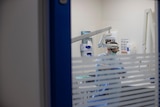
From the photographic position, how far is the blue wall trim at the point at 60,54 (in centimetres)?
116

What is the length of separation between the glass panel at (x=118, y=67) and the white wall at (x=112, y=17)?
1 cm

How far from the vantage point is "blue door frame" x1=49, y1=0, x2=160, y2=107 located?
1.16 m

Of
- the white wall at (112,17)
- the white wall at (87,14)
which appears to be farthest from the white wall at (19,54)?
the white wall at (87,14)

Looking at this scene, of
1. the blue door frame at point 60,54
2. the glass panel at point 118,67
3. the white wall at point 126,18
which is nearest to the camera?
the blue door frame at point 60,54

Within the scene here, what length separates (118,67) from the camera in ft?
5.26

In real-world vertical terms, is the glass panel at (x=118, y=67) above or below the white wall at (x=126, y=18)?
below

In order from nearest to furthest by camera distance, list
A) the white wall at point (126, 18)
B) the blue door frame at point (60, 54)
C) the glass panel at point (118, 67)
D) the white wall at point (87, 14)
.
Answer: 1. the blue door frame at point (60, 54)
2. the glass panel at point (118, 67)
3. the white wall at point (126, 18)
4. the white wall at point (87, 14)

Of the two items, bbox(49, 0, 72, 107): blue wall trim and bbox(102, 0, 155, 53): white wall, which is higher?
bbox(102, 0, 155, 53): white wall

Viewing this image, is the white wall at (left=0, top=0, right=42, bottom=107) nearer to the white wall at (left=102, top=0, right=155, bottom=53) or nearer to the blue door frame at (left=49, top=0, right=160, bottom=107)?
the blue door frame at (left=49, top=0, right=160, bottom=107)

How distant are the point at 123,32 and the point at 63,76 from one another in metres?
1.61

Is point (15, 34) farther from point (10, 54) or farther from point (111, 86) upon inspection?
point (111, 86)

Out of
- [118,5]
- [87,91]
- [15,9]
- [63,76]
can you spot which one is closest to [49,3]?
[15,9]

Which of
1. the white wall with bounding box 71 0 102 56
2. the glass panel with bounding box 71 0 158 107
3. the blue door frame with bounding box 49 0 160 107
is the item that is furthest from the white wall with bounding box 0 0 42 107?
the white wall with bounding box 71 0 102 56

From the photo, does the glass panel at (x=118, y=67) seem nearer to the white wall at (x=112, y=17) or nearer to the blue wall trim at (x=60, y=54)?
the white wall at (x=112, y=17)
